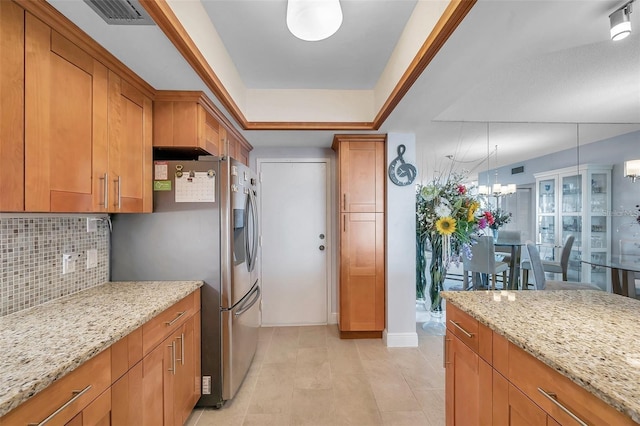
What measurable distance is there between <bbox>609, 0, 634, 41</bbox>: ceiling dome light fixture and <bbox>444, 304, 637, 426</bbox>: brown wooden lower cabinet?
136cm

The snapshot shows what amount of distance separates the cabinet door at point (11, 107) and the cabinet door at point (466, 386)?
2.00 m

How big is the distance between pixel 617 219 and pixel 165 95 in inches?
160

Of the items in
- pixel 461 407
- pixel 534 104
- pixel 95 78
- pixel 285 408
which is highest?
pixel 534 104

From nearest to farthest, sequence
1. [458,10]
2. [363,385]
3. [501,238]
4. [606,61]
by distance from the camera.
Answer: [458,10] → [606,61] → [363,385] → [501,238]

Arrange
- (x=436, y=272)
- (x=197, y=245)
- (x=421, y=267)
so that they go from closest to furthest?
(x=197, y=245), (x=436, y=272), (x=421, y=267)

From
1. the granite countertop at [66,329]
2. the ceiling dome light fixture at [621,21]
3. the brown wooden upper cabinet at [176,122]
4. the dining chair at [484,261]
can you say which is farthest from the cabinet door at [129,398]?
the dining chair at [484,261]

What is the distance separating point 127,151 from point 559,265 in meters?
4.14

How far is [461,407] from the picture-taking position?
4.30 ft

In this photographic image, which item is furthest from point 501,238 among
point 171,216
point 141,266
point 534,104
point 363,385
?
point 141,266

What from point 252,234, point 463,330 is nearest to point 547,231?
point 463,330

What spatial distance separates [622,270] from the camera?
2.27 metres

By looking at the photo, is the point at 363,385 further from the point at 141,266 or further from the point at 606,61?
the point at 606,61

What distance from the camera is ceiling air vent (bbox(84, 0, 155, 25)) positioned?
1050mm

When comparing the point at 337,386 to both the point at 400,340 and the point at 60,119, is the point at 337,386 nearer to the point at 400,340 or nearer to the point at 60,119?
the point at 400,340
